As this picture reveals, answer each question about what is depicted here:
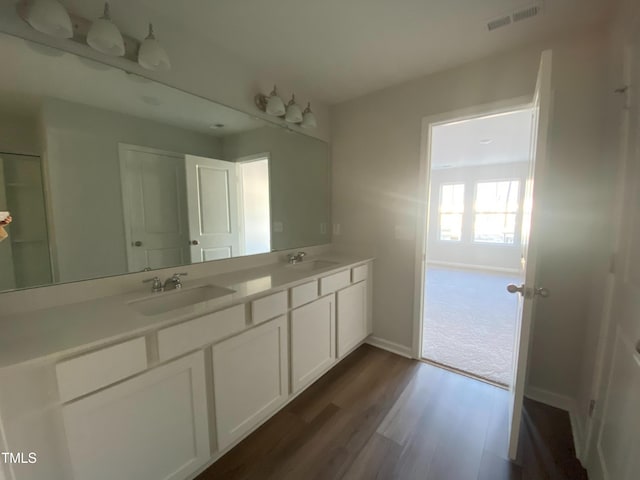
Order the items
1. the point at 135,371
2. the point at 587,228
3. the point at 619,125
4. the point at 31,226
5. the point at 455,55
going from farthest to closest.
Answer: the point at 455,55, the point at 587,228, the point at 619,125, the point at 31,226, the point at 135,371

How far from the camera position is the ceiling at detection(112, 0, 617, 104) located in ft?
4.72

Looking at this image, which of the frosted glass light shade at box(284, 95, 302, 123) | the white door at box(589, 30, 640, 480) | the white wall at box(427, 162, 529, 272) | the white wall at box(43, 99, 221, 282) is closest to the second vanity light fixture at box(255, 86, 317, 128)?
the frosted glass light shade at box(284, 95, 302, 123)

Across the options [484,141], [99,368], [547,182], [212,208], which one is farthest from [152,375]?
[484,141]

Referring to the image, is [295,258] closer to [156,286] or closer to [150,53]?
[156,286]

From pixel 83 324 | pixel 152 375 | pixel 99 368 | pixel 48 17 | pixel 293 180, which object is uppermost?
pixel 48 17

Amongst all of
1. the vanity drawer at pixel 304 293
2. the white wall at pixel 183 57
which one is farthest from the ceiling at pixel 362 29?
the vanity drawer at pixel 304 293

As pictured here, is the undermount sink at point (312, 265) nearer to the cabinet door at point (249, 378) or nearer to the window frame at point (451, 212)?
the cabinet door at point (249, 378)

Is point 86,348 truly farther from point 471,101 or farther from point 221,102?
point 471,101

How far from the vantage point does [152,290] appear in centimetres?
145

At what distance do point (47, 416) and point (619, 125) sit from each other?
108 inches

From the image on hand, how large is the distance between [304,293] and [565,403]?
192cm

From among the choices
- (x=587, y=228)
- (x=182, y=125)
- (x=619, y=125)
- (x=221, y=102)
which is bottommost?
Answer: (x=587, y=228)

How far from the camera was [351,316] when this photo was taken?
231 centimetres

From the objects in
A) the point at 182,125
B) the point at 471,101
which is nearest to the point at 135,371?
the point at 182,125
